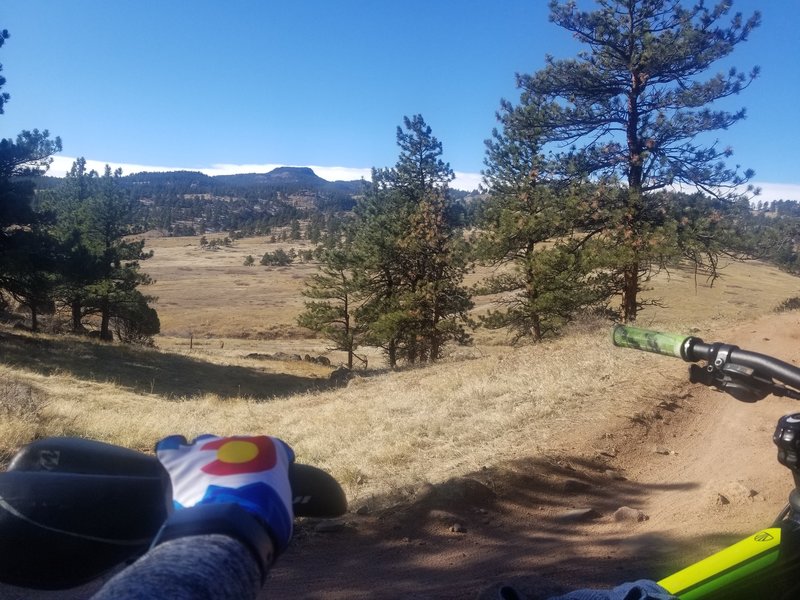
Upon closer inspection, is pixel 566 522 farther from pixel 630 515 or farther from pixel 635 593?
pixel 635 593

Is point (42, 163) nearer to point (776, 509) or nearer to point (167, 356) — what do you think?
point (167, 356)

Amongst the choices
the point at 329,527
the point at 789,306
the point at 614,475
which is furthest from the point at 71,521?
the point at 789,306

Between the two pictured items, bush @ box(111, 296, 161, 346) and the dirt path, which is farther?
bush @ box(111, 296, 161, 346)

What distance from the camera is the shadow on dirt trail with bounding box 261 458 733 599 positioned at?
12.6 ft

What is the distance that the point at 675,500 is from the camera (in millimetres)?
5332

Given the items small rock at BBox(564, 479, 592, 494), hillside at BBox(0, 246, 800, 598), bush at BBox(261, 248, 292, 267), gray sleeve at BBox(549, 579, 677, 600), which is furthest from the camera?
bush at BBox(261, 248, 292, 267)

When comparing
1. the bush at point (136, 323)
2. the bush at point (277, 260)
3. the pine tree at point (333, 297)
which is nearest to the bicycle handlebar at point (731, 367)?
the pine tree at point (333, 297)

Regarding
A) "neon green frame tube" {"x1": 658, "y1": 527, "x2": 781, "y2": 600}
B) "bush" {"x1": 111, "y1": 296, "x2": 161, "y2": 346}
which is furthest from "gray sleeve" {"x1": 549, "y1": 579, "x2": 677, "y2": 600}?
"bush" {"x1": 111, "y1": 296, "x2": 161, "y2": 346}

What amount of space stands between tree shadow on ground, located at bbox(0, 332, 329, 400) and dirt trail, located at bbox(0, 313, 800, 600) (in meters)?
15.3

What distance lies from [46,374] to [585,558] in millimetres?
20045

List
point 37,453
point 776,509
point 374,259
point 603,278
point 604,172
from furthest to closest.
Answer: point 374,259
point 603,278
point 604,172
point 776,509
point 37,453

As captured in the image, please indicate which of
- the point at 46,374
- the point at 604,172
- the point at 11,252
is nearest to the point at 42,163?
the point at 11,252

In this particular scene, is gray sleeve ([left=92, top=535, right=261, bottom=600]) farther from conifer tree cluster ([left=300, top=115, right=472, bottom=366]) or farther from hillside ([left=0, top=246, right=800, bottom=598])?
conifer tree cluster ([left=300, top=115, right=472, bottom=366])

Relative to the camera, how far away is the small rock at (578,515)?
16.7ft
